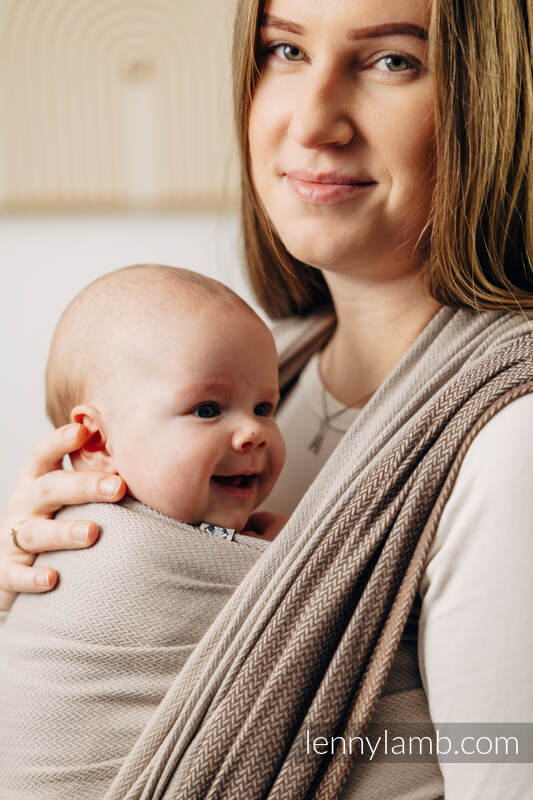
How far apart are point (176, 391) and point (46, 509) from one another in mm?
250

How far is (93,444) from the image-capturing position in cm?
107

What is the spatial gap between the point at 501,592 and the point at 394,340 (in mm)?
485

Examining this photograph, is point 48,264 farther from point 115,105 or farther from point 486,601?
point 486,601

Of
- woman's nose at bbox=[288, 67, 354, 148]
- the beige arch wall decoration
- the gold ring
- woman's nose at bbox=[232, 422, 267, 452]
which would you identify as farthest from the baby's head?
the beige arch wall decoration

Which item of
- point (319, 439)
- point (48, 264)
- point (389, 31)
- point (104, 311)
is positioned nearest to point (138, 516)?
point (104, 311)

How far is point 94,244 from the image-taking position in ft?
5.99

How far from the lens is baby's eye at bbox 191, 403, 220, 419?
1014 millimetres

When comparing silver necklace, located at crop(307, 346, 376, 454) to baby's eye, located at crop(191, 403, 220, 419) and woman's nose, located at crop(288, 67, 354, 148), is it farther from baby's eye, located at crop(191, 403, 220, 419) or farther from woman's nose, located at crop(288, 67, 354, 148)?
woman's nose, located at crop(288, 67, 354, 148)

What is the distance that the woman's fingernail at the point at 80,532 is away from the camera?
0.97 meters

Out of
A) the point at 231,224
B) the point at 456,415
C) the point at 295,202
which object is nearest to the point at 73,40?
the point at 231,224

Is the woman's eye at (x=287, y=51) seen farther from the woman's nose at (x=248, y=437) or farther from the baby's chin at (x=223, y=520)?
the baby's chin at (x=223, y=520)

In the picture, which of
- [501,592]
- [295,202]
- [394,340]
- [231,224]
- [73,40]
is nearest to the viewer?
[501,592]

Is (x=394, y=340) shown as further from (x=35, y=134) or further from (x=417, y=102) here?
(x=35, y=134)

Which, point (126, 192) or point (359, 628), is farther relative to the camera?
point (126, 192)
